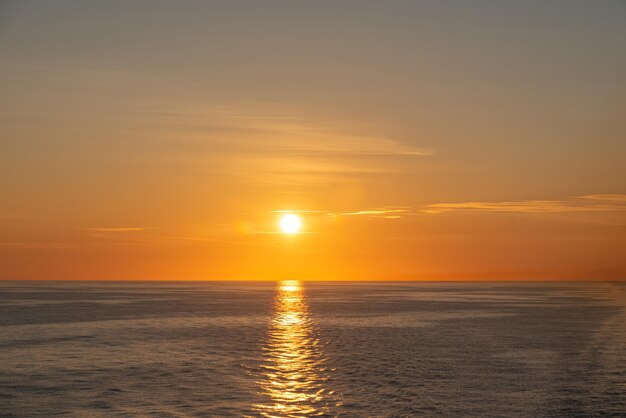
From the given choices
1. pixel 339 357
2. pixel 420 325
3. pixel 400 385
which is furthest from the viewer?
pixel 420 325

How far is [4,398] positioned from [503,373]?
27431 mm

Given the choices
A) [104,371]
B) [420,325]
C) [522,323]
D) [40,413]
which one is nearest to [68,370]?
[104,371]

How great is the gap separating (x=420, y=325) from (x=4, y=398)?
54.9 meters

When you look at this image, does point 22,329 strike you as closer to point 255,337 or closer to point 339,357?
point 255,337

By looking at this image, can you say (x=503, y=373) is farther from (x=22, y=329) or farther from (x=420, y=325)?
(x=22, y=329)

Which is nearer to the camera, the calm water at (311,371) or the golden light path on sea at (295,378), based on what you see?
the golden light path on sea at (295,378)

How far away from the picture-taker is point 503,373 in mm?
40125

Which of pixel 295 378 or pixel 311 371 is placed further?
pixel 311 371

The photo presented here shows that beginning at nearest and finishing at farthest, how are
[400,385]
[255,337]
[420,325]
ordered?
1. [400,385]
2. [255,337]
3. [420,325]

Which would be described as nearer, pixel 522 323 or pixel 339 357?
pixel 339 357

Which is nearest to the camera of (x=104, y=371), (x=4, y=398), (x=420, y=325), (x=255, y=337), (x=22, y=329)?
(x=4, y=398)

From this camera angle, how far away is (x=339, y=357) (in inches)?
1890

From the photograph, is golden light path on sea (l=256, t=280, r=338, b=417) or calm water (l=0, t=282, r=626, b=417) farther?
calm water (l=0, t=282, r=626, b=417)

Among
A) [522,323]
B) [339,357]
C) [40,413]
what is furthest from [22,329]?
[522,323]
